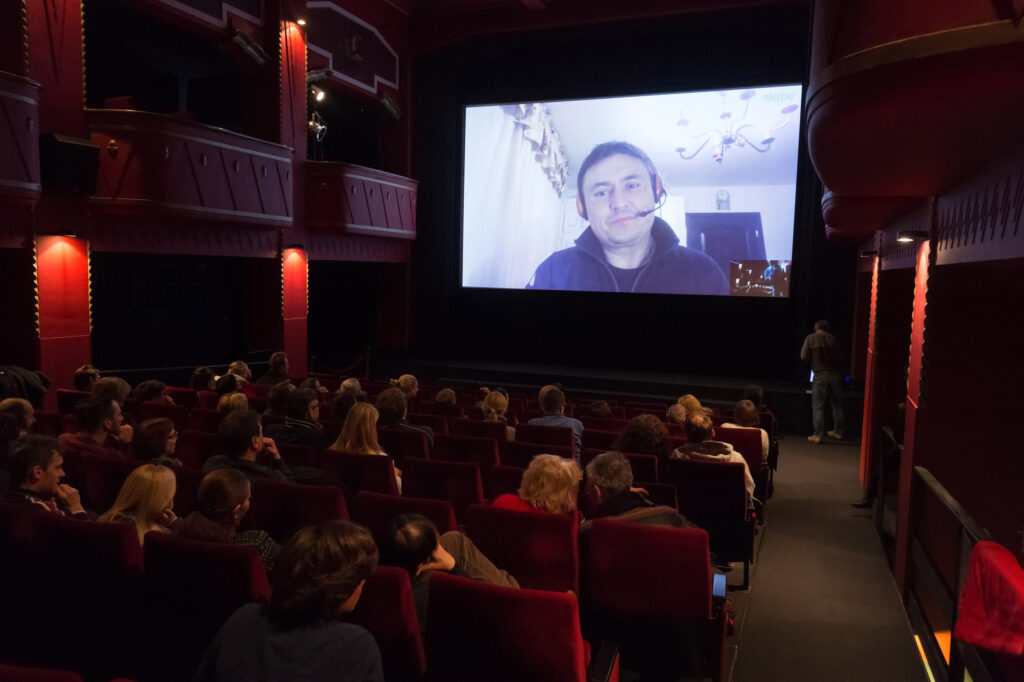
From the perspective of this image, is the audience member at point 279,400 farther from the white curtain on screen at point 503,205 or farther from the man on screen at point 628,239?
the white curtain on screen at point 503,205

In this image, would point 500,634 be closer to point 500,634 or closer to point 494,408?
point 500,634

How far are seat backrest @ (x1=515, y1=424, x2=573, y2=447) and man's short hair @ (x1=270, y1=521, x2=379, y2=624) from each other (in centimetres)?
324

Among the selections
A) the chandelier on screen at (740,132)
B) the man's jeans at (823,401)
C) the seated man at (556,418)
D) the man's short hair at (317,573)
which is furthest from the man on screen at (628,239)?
the man's short hair at (317,573)

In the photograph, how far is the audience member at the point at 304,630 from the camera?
1586mm

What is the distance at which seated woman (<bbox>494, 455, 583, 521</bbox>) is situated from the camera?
309 centimetres

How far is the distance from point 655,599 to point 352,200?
9675 mm

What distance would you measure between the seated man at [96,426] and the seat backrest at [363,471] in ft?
3.85

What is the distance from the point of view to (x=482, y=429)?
5422mm

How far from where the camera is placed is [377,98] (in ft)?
41.6

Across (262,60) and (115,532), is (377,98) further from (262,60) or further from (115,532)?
(115,532)

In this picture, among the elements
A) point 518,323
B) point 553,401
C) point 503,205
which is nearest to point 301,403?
point 553,401

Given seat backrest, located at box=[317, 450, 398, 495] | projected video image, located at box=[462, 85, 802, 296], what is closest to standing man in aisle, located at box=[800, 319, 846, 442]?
projected video image, located at box=[462, 85, 802, 296]

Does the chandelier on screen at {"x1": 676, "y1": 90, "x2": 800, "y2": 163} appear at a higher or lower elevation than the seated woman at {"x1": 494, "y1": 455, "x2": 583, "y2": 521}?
higher

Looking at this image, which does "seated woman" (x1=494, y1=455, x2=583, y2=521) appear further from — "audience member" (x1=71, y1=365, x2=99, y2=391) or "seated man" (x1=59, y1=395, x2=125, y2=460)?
"audience member" (x1=71, y1=365, x2=99, y2=391)
